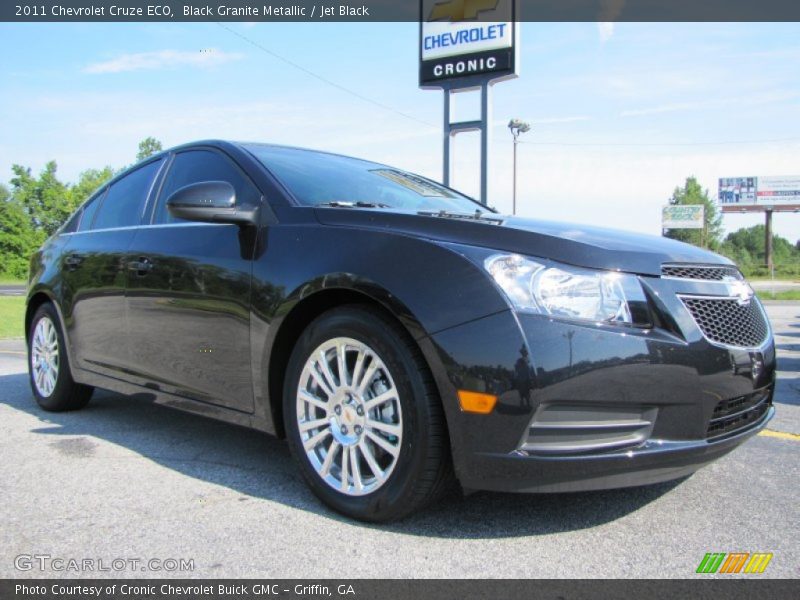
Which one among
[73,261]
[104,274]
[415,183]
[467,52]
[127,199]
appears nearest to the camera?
[104,274]

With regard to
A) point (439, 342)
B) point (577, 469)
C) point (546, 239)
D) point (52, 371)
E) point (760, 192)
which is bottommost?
point (52, 371)

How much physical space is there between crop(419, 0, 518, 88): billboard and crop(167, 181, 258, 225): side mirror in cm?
1487

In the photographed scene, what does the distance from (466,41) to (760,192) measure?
66847 mm

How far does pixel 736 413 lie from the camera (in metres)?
2.50

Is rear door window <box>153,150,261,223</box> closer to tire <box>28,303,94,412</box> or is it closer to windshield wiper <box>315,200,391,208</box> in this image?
windshield wiper <box>315,200,391,208</box>

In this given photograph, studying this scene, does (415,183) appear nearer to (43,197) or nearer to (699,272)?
(699,272)

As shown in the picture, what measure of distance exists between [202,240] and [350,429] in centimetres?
132

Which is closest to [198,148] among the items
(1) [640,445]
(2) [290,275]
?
(2) [290,275]

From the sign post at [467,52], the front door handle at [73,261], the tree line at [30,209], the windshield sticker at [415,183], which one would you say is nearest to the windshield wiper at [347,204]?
the windshield sticker at [415,183]

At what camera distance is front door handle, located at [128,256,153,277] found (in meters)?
3.58

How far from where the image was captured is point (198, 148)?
373 cm

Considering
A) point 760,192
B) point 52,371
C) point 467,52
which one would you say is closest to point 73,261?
point 52,371

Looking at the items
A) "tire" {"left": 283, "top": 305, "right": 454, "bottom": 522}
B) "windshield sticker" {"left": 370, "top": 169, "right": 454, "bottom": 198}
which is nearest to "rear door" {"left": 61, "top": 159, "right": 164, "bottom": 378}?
"windshield sticker" {"left": 370, "top": 169, "right": 454, "bottom": 198}
